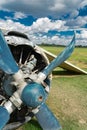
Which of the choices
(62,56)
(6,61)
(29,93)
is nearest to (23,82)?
(29,93)

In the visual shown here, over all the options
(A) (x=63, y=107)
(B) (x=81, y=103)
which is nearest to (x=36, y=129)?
(A) (x=63, y=107)

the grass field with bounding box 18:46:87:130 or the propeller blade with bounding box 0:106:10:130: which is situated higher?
the propeller blade with bounding box 0:106:10:130

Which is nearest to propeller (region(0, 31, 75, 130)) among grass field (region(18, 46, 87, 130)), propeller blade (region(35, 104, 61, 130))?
propeller blade (region(35, 104, 61, 130))

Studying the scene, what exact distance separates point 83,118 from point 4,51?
4397 millimetres

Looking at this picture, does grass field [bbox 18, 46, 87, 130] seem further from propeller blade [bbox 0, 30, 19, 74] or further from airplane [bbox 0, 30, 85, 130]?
propeller blade [bbox 0, 30, 19, 74]

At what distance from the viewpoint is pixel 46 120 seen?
830cm

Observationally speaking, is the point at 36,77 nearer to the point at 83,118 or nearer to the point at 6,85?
the point at 6,85

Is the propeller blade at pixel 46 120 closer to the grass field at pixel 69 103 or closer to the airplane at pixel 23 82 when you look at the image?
the airplane at pixel 23 82

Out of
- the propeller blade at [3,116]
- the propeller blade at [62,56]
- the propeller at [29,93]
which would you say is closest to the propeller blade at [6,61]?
the propeller at [29,93]

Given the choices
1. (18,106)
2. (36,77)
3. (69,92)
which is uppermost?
(36,77)

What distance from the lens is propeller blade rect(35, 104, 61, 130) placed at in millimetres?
8164

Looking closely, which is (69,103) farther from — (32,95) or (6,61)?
(32,95)

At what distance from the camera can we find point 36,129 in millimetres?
9164

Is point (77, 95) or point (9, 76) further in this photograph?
point (77, 95)
